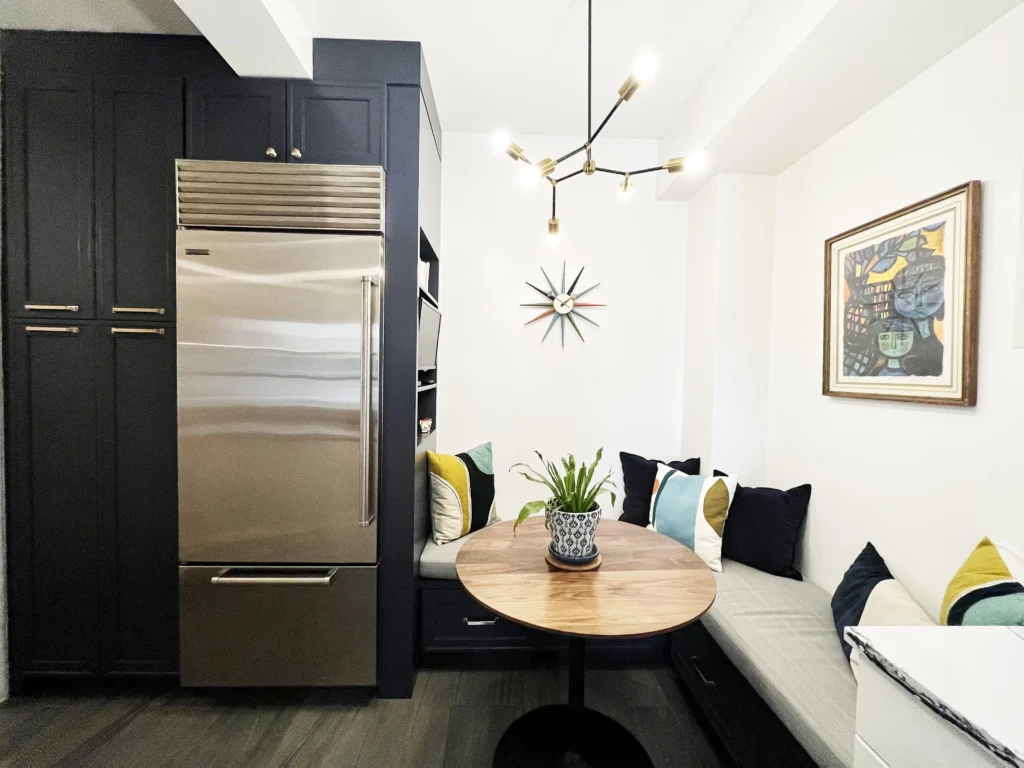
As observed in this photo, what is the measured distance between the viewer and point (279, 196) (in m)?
1.73

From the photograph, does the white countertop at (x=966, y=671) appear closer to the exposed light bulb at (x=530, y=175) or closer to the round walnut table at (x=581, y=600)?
the round walnut table at (x=581, y=600)

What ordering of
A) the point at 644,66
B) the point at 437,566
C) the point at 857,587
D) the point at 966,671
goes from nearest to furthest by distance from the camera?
the point at 966,671
the point at 644,66
the point at 857,587
the point at 437,566

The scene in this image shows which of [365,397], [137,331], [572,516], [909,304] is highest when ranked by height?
[909,304]

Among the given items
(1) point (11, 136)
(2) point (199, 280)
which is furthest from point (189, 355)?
(1) point (11, 136)

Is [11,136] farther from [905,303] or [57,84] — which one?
[905,303]

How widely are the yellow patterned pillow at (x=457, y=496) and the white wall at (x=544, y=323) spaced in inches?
14.6

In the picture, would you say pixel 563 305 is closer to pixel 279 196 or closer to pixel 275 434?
pixel 279 196

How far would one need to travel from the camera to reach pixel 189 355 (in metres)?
1.70

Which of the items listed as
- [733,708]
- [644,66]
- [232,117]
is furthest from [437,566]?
[232,117]

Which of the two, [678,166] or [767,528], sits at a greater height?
[678,166]

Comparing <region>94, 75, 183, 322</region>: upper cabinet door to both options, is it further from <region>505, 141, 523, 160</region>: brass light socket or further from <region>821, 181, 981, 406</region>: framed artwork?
<region>821, 181, 981, 406</region>: framed artwork

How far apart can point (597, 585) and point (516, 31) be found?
87.2 inches

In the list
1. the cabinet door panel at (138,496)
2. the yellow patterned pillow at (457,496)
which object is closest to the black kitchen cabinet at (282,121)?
the cabinet door panel at (138,496)

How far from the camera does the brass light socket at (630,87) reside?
3.63 ft
